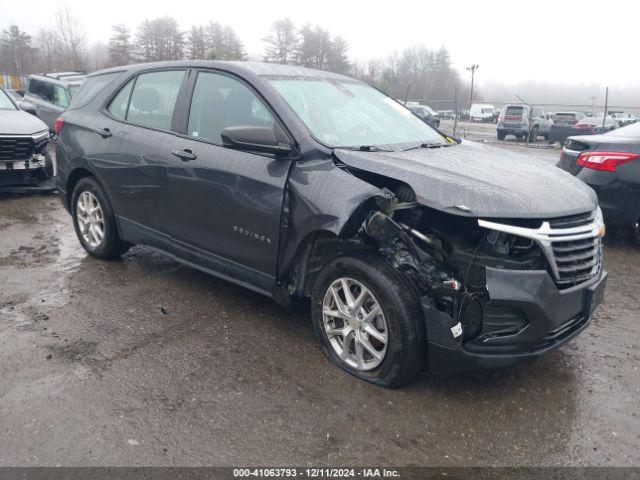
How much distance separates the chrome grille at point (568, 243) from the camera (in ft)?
9.29

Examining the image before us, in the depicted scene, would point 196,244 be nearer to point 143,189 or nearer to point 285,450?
point 143,189

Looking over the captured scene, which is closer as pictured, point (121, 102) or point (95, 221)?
point (121, 102)

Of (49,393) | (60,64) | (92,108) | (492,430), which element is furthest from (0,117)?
(60,64)

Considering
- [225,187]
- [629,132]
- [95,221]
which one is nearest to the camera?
[225,187]

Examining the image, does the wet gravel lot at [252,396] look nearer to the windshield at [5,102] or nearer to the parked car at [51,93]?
the windshield at [5,102]

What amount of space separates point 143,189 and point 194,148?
701 millimetres

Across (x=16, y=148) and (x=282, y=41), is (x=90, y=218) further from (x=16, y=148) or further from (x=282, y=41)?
(x=282, y=41)

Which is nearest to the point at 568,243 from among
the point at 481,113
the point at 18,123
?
the point at 18,123

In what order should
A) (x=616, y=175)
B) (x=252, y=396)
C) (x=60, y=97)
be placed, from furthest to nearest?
(x=60, y=97) → (x=616, y=175) → (x=252, y=396)

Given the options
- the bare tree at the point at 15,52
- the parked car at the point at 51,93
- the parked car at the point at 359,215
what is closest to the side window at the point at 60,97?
the parked car at the point at 51,93

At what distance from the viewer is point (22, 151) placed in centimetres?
775

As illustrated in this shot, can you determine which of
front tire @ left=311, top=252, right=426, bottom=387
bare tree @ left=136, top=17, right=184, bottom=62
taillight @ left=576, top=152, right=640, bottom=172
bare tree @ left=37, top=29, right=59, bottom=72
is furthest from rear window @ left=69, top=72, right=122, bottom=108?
bare tree @ left=136, top=17, right=184, bottom=62

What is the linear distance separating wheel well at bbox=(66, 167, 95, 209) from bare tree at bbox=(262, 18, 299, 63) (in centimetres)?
6031

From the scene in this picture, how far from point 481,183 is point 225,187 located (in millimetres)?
1679
